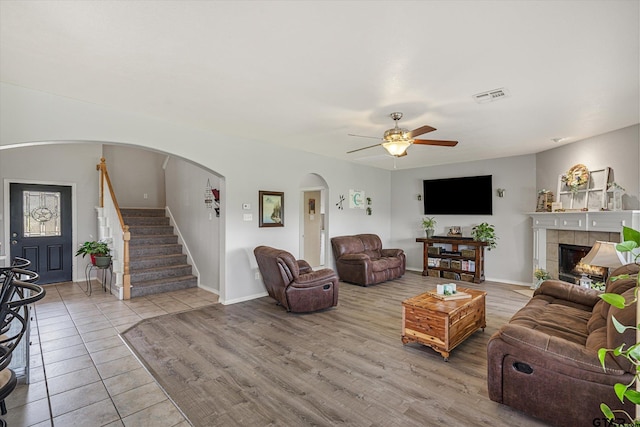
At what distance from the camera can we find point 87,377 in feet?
9.06

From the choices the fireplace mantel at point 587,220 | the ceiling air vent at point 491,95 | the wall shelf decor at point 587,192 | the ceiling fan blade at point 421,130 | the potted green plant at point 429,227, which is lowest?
the potted green plant at point 429,227

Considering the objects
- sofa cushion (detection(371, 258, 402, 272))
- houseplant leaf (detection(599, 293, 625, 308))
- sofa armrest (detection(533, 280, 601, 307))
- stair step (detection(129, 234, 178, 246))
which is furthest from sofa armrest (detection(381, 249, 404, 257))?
houseplant leaf (detection(599, 293, 625, 308))

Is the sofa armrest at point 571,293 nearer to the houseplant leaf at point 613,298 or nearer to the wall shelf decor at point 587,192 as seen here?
the wall shelf decor at point 587,192

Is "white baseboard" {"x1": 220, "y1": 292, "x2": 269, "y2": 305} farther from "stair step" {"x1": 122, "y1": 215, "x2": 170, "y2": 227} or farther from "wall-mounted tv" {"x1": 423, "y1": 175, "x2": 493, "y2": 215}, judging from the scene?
"wall-mounted tv" {"x1": 423, "y1": 175, "x2": 493, "y2": 215}

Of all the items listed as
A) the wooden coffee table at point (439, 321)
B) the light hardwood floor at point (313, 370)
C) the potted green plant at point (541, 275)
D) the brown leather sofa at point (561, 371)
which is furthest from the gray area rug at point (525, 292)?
the brown leather sofa at point (561, 371)

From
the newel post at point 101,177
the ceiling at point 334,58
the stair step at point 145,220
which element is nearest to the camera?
A: the ceiling at point 334,58

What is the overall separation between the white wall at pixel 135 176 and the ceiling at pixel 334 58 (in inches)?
195

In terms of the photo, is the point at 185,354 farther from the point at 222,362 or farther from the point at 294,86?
the point at 294,86

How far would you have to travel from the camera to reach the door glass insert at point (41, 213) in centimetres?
607

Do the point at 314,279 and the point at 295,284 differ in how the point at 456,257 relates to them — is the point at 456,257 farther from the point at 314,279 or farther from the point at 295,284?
the point at 295,284

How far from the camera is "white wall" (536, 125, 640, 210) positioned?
13.9 feet

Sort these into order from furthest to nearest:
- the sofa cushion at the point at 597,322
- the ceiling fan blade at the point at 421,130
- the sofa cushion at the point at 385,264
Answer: the sofa cushion at the point at 385,264 < the ceiling fan blade at the point at 421,130 < the sofa cushion at the point at 597,322

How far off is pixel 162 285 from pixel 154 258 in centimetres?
75

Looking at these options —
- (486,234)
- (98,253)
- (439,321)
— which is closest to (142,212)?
(98,253)
